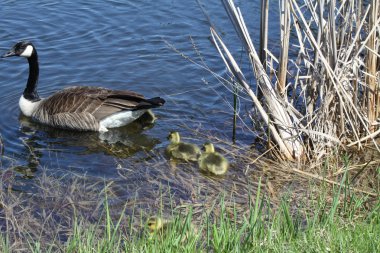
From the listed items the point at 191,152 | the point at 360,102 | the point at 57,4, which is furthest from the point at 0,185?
the point at 57,4

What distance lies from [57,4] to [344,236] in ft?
28.0

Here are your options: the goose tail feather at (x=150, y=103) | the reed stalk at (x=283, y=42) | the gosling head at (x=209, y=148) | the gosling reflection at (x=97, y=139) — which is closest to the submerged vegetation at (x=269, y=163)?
the reed stalk at (x=283, y=42)

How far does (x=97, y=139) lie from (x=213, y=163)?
215 cm

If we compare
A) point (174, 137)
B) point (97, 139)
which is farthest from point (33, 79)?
point (174, 137)

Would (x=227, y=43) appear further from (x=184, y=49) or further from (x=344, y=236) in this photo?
(x=344, y=236)

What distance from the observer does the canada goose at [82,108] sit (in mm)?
9250

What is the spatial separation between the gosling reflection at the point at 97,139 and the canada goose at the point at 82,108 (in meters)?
0.10

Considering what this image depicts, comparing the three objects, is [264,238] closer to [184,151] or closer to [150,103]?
[184,151]

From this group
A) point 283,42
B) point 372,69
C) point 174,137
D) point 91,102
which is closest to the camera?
point 283,42

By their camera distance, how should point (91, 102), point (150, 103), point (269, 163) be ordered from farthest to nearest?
point (91, 102)
point (150, 103)
point (269, 163)

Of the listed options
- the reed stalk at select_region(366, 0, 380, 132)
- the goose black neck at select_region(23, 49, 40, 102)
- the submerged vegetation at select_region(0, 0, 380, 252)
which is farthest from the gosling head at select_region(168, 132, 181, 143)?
the goose black neck at select_region(23, 49, 40, 102)

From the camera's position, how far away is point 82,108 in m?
9.52

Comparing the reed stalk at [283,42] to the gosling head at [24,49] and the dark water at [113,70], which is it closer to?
the dark water at [113,70]

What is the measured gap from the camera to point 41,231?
6230 mm
